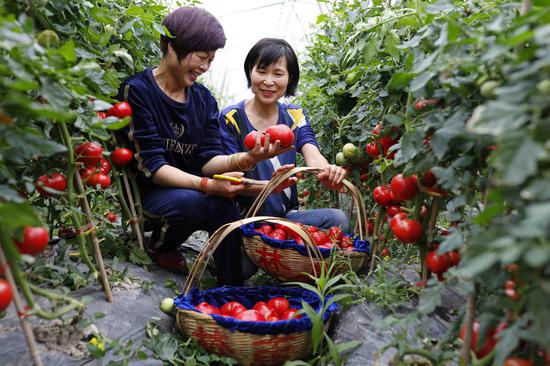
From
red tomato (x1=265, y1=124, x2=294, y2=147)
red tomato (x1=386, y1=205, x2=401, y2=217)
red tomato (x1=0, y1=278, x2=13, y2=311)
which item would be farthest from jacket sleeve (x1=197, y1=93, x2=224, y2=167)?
red tomato (x1=0, y1=278, x2=13, y2=311)

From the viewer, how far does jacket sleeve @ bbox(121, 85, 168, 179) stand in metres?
2.01

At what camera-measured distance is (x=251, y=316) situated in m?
1.60

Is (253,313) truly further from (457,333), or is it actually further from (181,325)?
(457,333)

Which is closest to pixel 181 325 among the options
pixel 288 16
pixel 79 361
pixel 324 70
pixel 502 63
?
pixel 79 361

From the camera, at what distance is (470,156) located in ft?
3.82

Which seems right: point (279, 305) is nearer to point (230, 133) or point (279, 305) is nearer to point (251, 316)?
point (251, 316)

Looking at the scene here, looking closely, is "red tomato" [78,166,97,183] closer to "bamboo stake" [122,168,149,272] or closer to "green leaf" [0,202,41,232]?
"bamboo stake" [122,168,149,272]

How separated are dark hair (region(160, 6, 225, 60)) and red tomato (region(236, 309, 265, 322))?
1.08 metres

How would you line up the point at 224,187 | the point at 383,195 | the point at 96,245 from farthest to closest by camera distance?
the point at 224,187 → the point at 383,195 → the point at 96,245

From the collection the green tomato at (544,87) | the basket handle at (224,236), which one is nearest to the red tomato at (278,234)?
the basket handle at (224,236)

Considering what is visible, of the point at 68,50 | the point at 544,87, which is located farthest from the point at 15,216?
the point at 544,87

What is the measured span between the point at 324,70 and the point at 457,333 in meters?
A: 1.70

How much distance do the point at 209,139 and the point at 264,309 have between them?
956 millimetres

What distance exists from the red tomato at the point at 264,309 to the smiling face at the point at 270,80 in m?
1.17
